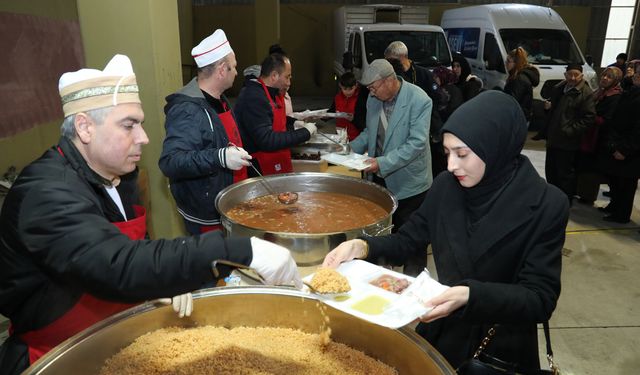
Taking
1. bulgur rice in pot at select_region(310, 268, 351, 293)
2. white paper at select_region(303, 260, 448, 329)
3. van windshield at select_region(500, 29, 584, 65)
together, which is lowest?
white paper at select_region(303, 260, 448, 329)

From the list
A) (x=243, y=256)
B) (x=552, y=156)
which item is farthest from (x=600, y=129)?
(x=243, y=256)

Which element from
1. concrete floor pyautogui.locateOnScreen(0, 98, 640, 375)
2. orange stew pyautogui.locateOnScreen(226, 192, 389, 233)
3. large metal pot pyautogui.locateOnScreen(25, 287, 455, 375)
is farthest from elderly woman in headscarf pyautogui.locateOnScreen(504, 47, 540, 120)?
large metal pot pyautogui.locateOnScreen(25, 287, 455, 375)

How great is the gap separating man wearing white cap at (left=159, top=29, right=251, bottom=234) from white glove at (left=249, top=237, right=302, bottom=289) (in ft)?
4.07

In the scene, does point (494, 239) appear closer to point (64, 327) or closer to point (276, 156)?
A: point (64, 327)

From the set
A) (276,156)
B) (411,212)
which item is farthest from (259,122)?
(411,212)

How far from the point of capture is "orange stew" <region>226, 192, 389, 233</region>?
111 inches

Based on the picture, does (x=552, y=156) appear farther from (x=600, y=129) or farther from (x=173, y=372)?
(x=173, y=372)

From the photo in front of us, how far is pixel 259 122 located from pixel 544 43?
28.1ft

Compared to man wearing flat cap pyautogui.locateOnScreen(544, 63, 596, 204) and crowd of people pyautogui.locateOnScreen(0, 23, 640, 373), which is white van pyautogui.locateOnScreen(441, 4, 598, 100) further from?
crowd of people pyautogui.locateOnScreen(0, 23, 640, 373)

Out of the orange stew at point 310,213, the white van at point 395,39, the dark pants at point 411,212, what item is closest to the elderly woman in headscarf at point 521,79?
the white van at point 395,39

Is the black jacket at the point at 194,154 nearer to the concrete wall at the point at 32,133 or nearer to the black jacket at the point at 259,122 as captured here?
the black jacket at the point at 259,122

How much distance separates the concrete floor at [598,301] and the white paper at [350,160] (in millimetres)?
1484

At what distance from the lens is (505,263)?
5.21ft

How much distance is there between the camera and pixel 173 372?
4.93 feet
